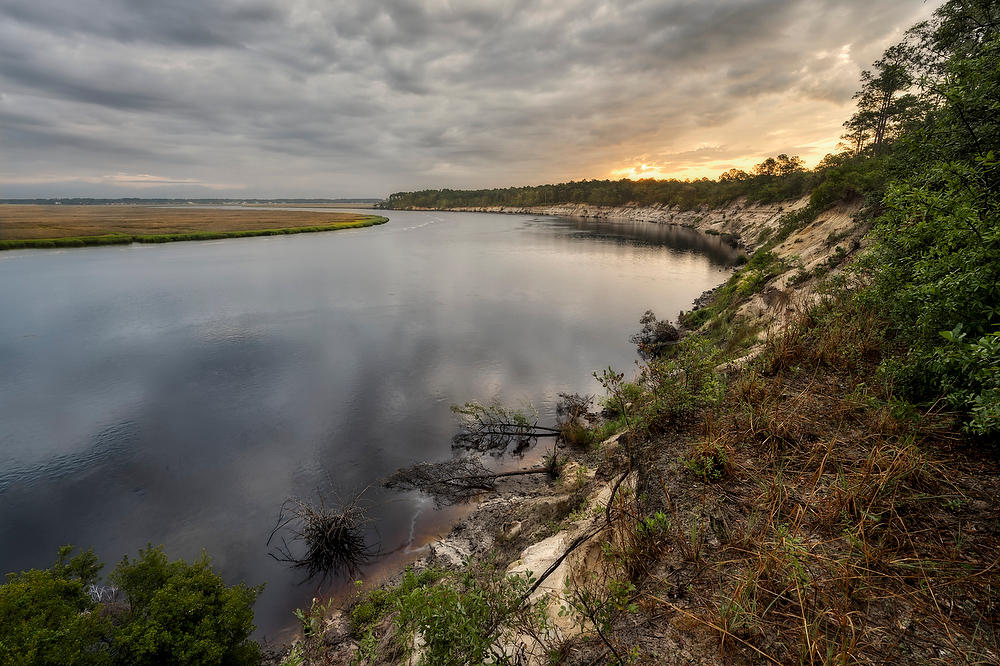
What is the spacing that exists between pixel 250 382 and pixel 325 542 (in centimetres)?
1242

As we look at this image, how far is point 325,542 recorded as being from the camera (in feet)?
32.8

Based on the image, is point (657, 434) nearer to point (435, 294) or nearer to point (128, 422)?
point (128, 422)

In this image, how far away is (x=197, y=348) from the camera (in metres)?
23.4

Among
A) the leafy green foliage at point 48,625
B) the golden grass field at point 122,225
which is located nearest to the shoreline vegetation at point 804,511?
the leafy green foliage at point 48,625

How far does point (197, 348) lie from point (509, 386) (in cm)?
1908

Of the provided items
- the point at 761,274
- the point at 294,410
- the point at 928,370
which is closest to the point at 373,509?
the point at 294,410

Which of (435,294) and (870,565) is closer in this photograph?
(870,565)

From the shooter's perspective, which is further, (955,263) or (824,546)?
(955,263)

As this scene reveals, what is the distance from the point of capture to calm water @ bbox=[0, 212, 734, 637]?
11211 mm

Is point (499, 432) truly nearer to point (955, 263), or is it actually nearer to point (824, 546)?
point (824, 546)

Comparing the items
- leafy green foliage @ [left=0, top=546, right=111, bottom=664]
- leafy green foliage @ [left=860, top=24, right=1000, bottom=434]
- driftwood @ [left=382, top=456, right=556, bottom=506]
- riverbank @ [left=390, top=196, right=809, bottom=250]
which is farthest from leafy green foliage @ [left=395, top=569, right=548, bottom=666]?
riverbank @ [left=390, top=196, right=809, bottom=250]

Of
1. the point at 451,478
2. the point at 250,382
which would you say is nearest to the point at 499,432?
the point at 451,478

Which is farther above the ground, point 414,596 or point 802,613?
point 802,613

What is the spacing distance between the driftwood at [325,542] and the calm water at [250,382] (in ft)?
1.24
